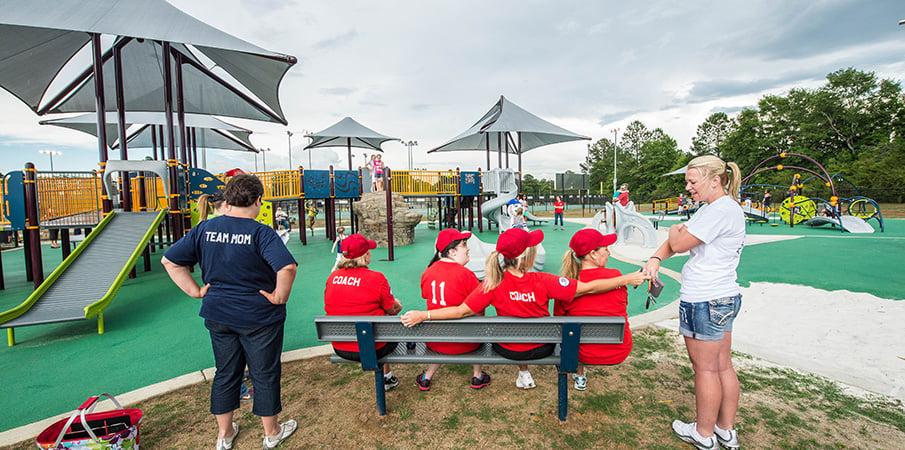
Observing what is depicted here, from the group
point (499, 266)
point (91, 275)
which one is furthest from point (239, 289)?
point (91, 275)

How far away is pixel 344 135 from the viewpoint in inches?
746

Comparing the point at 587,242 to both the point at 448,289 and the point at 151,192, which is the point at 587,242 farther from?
the point at 151,192

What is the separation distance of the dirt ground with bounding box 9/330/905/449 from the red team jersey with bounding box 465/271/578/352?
58cm

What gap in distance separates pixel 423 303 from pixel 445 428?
133 inches

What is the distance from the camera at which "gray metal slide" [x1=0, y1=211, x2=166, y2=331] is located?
4.51m

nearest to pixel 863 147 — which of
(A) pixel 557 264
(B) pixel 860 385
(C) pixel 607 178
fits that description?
(C) pixel 607 178

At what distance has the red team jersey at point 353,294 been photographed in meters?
2.66

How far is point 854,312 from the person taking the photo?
15.3 ft

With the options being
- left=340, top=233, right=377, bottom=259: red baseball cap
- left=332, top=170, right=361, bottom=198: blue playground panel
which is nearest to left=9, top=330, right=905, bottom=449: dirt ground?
left=340, top=233, right=377, bottom=259: red baseball cap

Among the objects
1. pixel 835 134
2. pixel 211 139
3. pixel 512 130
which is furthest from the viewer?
pixel 835 134

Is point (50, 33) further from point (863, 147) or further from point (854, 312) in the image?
point (863, 147)

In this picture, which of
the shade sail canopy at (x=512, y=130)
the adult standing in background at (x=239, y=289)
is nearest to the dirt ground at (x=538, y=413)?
the adult standing in background at (x=239, y=289)

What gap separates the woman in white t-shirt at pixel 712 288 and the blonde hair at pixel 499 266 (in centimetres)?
75

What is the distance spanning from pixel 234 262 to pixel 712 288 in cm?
279
